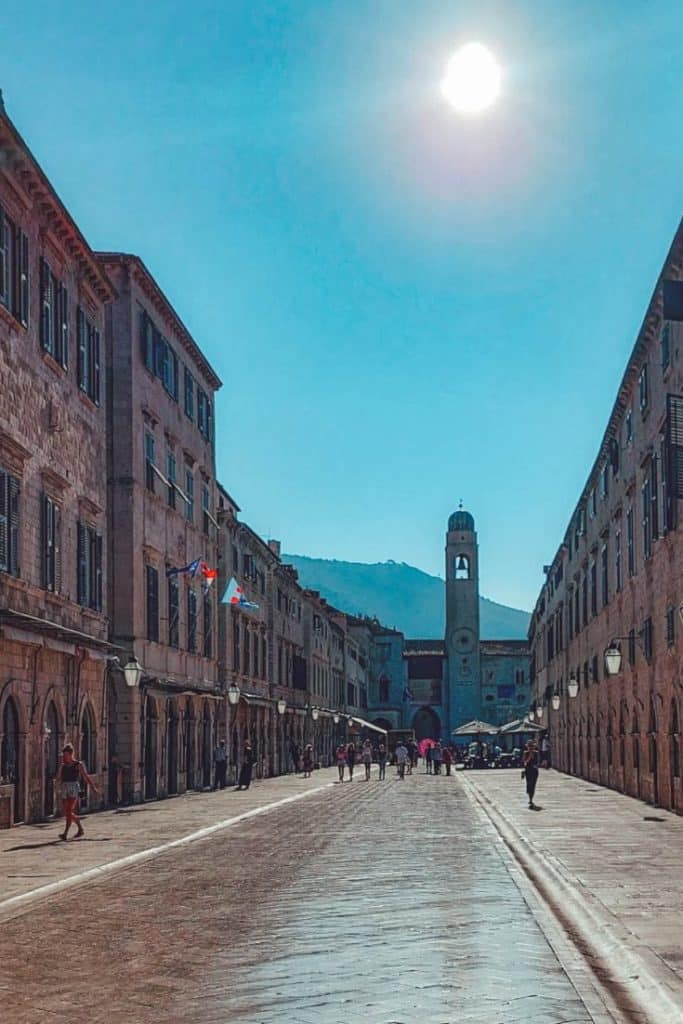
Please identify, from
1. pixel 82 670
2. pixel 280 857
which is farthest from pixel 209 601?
pixel 280 857

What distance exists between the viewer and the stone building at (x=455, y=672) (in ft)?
409

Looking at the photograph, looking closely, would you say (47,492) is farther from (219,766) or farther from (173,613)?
(219,766)

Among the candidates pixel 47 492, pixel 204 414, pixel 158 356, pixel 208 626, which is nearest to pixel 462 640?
pixel 204 414

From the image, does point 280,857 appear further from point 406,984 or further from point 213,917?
point 406,984

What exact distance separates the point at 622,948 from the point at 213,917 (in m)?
4.04

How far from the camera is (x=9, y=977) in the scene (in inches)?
408

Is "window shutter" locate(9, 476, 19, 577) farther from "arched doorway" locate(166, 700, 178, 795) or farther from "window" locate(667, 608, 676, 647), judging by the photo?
"arched doorway" locate(166, 700, 178, 795)

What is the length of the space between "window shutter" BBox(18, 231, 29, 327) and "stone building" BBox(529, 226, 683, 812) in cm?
1219

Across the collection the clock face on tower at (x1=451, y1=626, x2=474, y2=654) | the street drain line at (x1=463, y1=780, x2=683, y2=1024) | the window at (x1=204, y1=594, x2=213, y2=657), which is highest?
the clock face on tower at (x1=451, y1=626, x2=474, y2=654)

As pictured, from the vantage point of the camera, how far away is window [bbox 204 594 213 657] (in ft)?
161

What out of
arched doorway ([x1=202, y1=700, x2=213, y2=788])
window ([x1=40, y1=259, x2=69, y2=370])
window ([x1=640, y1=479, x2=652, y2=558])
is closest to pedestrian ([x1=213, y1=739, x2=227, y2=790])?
arched doorway ([x1=202, y1=700, x2=213, y2=788])

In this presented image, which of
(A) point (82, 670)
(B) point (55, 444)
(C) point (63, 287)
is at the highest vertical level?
(C) point (63, 287)

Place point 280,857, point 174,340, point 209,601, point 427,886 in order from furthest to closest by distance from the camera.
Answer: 1. point 209,601
2. point 174,340
3. point 280,857
4. point 427,886

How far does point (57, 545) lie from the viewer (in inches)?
1207
